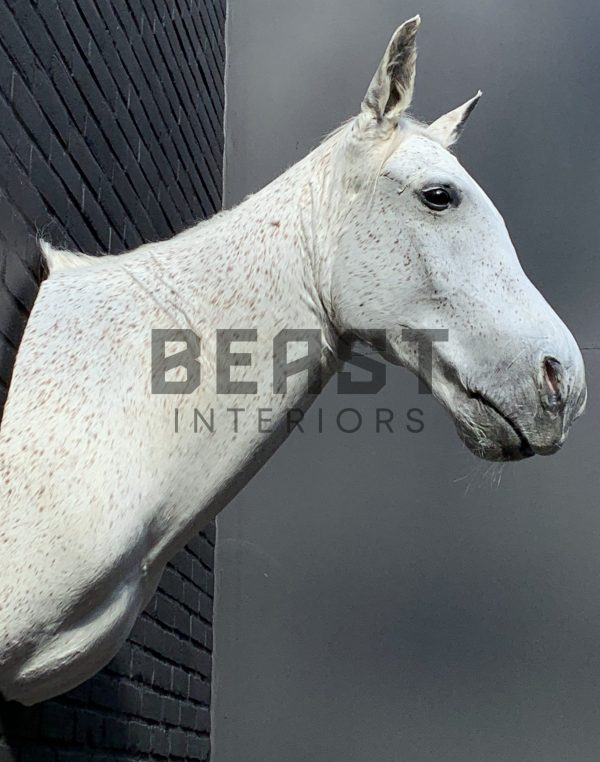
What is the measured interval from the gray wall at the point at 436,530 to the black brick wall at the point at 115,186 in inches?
7.7

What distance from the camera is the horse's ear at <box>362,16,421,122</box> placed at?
1.19m

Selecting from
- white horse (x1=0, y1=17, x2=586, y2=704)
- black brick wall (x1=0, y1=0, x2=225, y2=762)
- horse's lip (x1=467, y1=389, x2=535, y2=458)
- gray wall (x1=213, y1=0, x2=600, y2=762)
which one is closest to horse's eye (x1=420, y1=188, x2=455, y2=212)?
white horse (x1=0, y1=17, x2=586, y2=704)

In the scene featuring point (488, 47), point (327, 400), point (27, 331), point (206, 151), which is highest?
point (488, 47)

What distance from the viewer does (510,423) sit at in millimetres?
1095

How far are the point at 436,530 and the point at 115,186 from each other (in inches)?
51.8

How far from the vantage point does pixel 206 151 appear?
2684mm

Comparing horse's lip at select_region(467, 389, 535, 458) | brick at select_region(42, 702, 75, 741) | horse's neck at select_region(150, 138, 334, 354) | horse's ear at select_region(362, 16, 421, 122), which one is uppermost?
horse's ear at select_region(362, 16, 421, 122)

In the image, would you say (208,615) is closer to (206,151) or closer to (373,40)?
(206,151)

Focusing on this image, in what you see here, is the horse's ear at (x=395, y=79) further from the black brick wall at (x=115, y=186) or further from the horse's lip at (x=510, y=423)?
the black brick wall at (x=115, y=186)

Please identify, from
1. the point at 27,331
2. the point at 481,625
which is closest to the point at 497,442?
the point at 27,331

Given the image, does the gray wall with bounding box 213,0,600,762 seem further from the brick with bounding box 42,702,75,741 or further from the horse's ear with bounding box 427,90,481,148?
the horse's ear with bounding box 427,90,481,148

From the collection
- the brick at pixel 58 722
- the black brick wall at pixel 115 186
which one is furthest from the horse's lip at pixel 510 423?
the brick at pixel 58 722

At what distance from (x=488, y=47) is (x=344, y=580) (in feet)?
5.59

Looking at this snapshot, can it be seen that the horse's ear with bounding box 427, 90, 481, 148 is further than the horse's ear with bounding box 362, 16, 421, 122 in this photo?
Yes
